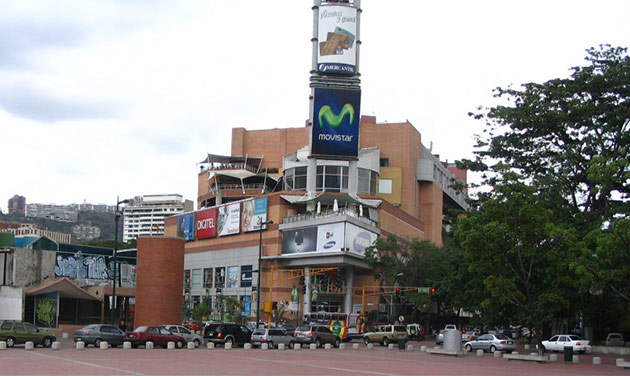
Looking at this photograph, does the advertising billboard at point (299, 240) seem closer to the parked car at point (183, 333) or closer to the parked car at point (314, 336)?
the parked car at point (314, 336)

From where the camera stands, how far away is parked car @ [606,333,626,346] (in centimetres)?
5703

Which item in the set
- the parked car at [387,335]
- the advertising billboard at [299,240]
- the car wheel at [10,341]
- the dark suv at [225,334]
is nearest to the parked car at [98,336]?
the car wheel at [10,341]

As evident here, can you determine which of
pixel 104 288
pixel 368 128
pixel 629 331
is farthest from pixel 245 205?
pixel 629 331

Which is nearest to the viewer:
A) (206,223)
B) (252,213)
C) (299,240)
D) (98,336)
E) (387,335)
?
(98,336)

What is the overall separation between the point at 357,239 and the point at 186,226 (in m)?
31.0

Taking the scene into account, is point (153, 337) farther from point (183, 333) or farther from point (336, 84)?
point (336, 84)

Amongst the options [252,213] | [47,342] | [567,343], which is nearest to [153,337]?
[47,342]

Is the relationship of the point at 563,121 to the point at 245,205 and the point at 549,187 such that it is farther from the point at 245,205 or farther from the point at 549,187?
the point at 245,205

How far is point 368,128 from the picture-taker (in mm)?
111438

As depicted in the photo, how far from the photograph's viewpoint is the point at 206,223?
102500 mm

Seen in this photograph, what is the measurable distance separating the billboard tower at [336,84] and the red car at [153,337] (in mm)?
45676

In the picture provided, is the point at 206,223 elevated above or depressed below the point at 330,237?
above

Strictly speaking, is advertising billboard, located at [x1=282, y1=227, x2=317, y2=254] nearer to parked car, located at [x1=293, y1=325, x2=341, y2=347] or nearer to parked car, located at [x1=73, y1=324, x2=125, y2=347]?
parked car, located at [x1=293, y1=325, x2=341, y2=347]

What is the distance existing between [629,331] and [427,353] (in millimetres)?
24028
